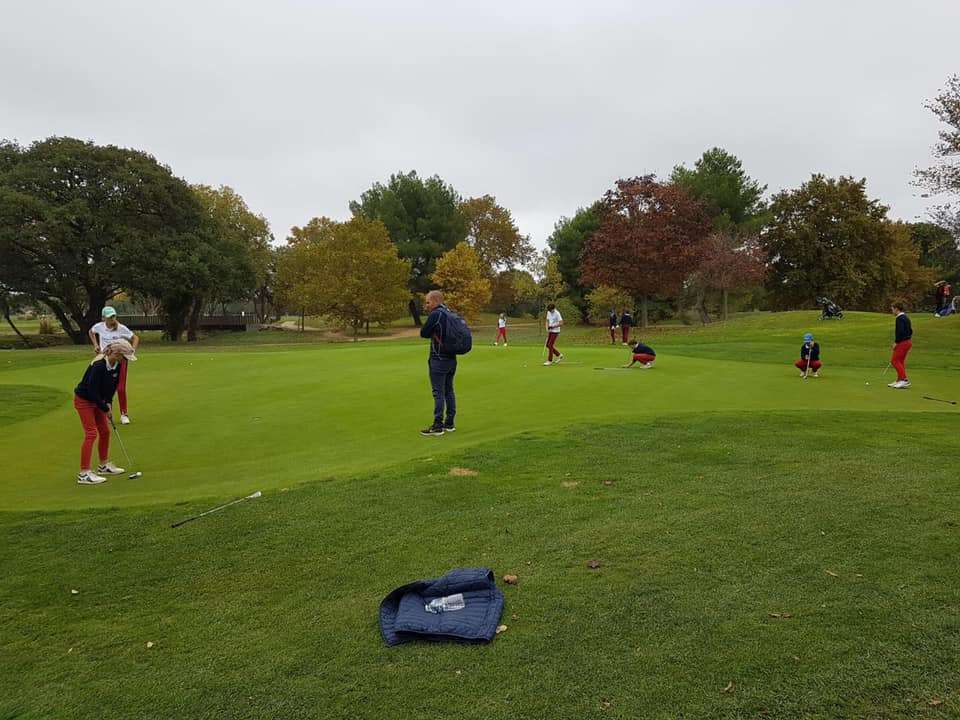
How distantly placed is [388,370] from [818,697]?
1513 cm

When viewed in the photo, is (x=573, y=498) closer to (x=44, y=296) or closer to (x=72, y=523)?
(x=72, y=523)

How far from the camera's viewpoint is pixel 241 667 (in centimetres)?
356

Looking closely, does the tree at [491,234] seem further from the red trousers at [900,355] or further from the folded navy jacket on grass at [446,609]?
the folded navy jacket on grass at [446,609]

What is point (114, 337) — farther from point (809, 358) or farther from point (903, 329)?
point (903, 329)

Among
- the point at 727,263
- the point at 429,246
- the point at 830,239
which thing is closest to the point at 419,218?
the point at 429,246

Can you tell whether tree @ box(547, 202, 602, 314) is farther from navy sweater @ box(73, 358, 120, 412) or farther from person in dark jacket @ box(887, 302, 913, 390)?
navy sweater @ box(73, 358, 120, 412)

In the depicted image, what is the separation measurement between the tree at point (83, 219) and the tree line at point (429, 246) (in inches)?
4.3

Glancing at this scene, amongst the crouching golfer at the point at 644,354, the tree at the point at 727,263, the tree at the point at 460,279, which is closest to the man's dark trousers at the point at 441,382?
the crouching golfer at the point at 644,354

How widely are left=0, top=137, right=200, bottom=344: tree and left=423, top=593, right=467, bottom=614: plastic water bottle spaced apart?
158 feet

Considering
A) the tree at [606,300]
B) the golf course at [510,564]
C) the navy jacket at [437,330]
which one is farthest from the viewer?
the tree at [606,300]

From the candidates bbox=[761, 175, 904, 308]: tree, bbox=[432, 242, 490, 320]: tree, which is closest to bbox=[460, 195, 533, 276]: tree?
bbox=[432, 242, 490, 320]: tree

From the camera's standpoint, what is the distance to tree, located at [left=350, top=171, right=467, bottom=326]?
66.4 metres

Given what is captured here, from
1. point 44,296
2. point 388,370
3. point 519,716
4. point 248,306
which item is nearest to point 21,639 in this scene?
point 519,716

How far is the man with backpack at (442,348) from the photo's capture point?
981 centimetres
